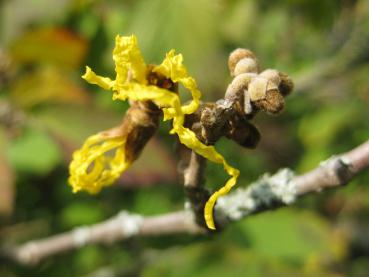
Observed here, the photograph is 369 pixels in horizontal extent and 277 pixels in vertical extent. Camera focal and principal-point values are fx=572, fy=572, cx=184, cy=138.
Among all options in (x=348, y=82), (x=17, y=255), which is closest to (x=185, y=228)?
(x=17, y=255)

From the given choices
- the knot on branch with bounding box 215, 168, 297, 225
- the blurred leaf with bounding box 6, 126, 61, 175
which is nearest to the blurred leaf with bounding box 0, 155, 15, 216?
the blurred leaf with bounding box 6, 126, 61, 175

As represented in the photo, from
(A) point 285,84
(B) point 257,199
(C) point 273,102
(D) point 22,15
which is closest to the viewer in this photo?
(C) point 273,102

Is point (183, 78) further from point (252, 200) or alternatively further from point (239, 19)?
point (239, 19)

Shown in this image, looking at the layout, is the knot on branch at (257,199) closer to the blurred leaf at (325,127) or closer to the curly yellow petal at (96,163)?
the curly yellow petal at (96,163)

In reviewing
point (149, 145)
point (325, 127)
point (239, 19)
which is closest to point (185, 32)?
point (239, 19)

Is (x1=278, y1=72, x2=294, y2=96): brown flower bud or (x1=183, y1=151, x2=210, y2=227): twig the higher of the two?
(x1=278, y1=72, x2=294, y2=96): brown flower bud

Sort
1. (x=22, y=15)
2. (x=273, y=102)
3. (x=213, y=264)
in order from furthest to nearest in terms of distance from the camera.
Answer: (x=22, y=15) < (x=213, y=264) < (x=273, y=102)

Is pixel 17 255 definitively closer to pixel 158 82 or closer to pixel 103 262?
pixel 103 262

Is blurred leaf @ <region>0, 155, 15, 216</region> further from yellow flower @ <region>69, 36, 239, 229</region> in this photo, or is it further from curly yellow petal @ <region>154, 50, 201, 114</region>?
curly yellow petal @ <region>154, 50, 201, 114</region>
